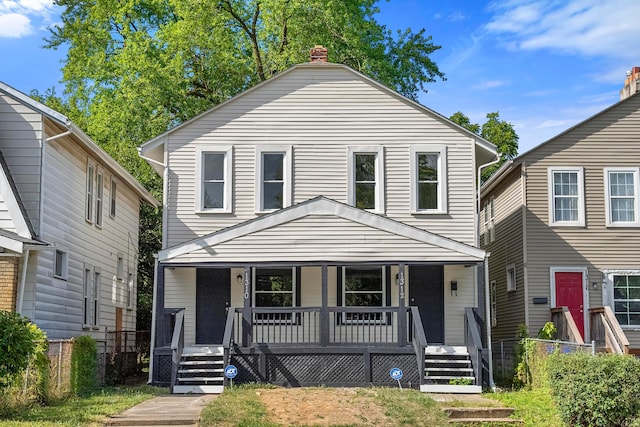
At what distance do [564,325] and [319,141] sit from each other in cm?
802

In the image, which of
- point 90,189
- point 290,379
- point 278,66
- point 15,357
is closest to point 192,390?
point 290,379

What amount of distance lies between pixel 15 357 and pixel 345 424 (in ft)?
17.8

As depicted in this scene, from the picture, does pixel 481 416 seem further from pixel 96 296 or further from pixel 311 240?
pixel 96 296

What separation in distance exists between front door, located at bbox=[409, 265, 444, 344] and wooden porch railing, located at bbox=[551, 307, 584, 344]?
327 cm

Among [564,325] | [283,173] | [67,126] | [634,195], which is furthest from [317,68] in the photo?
[634,195]

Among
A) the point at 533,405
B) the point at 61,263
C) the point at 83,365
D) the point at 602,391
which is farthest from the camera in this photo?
the point at 61,263

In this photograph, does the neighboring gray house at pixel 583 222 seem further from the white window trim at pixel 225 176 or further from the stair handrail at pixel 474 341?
the white window trim at pixel 225 176

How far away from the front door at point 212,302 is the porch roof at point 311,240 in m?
1.82

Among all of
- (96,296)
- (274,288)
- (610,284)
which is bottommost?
(96,296)

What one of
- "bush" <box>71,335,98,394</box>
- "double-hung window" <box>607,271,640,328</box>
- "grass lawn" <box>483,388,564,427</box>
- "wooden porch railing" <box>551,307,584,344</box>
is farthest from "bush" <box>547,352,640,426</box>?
"double-hung window" <box>607,271,640,328</box>

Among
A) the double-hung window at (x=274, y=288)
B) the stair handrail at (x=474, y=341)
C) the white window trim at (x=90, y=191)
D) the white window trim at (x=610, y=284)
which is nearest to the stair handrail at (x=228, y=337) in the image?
the double-hung window at (x=274, y=288)

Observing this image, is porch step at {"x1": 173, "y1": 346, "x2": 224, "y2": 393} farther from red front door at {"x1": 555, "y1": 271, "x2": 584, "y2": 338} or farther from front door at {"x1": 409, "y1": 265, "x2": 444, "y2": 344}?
red front door at {"x1": 555, "y1": 271, "x2": 584, "y2": 338}

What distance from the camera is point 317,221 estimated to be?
65.0ft

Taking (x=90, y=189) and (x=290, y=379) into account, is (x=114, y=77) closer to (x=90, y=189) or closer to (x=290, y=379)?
(x=90, y=189)
